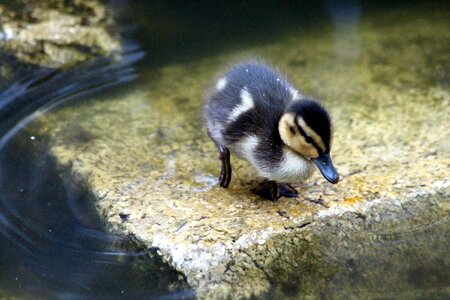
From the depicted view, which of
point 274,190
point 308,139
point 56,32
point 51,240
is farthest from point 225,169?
point 56,32

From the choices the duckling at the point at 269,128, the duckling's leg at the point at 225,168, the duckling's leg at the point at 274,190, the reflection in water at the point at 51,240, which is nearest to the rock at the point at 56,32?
the reflection in water at the point at 51,240

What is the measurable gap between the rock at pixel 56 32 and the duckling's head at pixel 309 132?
6.61ft

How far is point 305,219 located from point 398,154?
2.33ft

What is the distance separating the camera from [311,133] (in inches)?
113

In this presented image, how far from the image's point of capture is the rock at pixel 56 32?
4352mm

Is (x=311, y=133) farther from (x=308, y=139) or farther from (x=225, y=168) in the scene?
(x=225, y=168)

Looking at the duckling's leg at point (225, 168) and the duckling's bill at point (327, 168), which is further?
the duckling's leg at point (225, 168)

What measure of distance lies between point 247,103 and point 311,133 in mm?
432

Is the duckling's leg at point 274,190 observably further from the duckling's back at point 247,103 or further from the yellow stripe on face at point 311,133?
the yellow stripe on face at point 311,133

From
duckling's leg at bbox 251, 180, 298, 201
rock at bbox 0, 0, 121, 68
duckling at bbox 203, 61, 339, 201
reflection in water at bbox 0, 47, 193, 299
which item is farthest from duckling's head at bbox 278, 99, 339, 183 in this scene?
rock at bbox 0, 0, 121, 68

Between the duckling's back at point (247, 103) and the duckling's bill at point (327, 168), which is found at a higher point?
the duckling's back at point (247, 103)

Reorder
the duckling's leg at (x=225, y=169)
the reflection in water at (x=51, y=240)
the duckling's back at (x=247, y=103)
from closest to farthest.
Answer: the reflection in water at (x=51, y=240), the duckling's back at (x=247, y=103), the duckling's leg at (x=225, y=169)

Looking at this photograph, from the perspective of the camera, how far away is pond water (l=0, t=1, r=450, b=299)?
2879 millimetres

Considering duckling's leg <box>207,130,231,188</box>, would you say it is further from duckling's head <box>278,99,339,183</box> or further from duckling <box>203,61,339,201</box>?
duckling's head <box>278,99,339,183</box>
